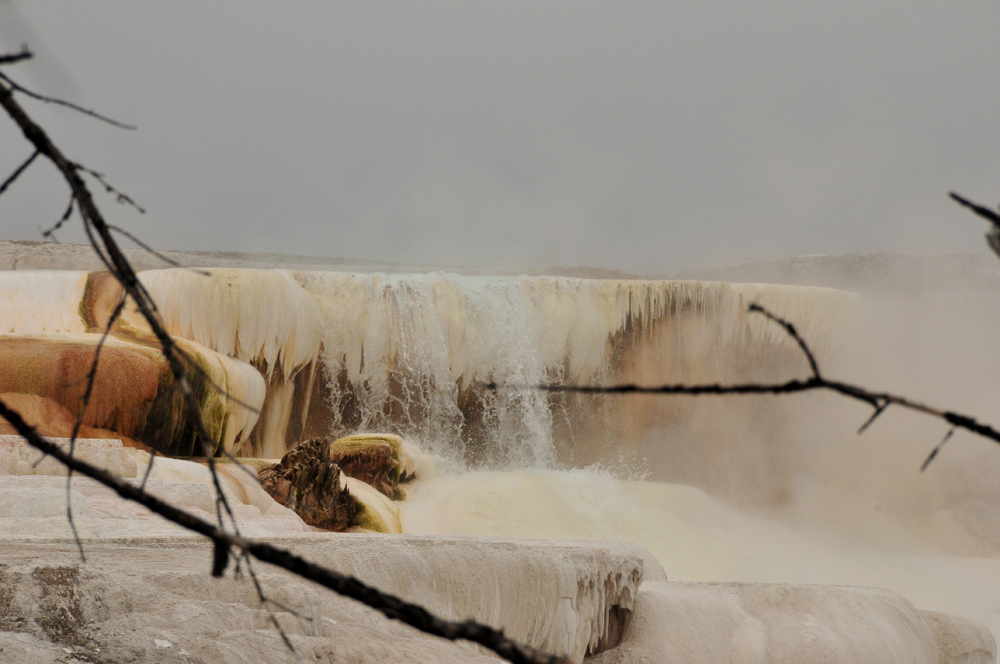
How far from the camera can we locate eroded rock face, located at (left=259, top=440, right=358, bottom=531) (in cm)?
711

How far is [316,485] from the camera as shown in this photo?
286 inches

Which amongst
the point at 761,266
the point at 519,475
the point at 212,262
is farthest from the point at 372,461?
the point at 761,266

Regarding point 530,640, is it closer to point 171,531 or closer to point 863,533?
point 171,531

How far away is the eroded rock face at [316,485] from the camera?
23.3 feet

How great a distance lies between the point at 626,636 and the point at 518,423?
904 centimetres

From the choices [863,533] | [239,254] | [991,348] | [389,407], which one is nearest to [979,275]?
[991,348]

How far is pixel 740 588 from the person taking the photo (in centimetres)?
483

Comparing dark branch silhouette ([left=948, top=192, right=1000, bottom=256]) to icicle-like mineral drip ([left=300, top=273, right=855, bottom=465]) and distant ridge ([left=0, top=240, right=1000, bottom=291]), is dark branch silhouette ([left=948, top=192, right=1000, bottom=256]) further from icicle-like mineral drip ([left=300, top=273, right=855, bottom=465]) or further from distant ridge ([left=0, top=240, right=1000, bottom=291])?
distant ridge ([left=0, top=240, right=1000, bottom=291])

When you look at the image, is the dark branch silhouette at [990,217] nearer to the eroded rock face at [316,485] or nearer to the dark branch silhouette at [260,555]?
the dark branch silhouette at [260,555]

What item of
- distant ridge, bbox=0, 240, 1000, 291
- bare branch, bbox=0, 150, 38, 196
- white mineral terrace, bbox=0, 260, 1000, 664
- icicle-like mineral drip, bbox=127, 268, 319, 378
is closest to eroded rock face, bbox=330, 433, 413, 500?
white mineral terrace, bbox=0, 260, 1000, 664

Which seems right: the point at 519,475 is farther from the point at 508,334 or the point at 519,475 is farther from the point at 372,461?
the point at 508,334

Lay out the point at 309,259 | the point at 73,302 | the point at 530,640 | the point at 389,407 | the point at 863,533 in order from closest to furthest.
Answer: the point at 530,640, the point at 73,302, the point at 389,407, the point at 863,533, the point at 309,259

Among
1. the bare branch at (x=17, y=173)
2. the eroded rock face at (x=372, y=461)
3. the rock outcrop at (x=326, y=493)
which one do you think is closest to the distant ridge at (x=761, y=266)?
the eroded rock face at (x=372, y=461)

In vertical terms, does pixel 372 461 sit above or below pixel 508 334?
below
